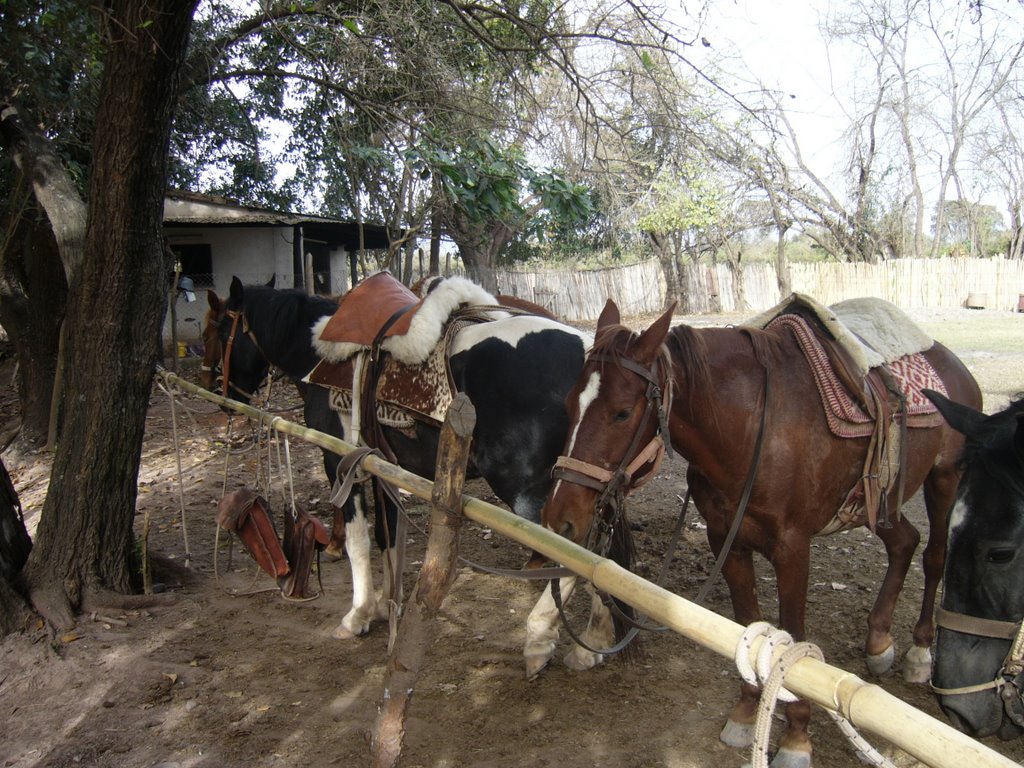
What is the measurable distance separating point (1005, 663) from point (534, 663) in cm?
202

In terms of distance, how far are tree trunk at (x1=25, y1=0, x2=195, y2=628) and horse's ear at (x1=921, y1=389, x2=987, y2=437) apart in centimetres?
367

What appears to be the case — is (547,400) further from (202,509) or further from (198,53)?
(198,53)

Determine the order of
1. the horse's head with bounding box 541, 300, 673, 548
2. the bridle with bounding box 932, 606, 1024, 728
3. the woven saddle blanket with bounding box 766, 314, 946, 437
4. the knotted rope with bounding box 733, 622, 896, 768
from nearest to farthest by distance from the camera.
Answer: the knotted rope with bounding box 733, 622, 896, 768 → the bridle with bounding box 932, 606, 1024, 728 → the horse's head with bounding box 541, 300, 673, 548 → the woven saddle blanket with bounding box 766, 314, 946, 437

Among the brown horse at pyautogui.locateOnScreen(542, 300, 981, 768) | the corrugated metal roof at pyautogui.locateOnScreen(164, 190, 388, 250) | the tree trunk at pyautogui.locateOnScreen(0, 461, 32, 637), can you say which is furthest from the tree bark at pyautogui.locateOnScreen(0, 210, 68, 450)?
the brown horse at pyautogui.locateOnScreen(542, 300, 981, 768)

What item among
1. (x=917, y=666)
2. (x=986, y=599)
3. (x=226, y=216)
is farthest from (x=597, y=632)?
(x=226, y=216)

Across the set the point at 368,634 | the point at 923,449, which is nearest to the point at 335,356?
the point at 368,634

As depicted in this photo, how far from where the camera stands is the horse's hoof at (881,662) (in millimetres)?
3256

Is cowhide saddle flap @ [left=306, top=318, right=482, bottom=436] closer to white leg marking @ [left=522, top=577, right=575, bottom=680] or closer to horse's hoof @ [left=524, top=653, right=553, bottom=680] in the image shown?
white leg marking @ [left=522, top=577, right=575, bottom=680]

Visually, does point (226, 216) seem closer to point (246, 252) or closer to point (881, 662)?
point (246, 252)

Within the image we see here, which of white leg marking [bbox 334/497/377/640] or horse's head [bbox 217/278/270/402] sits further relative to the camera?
horse's head [bbox 217/278/270/402]

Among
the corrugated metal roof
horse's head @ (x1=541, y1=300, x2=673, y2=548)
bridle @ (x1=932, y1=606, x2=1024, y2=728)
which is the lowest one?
bridle @ (x1=932, y1=606, x2=1024, y2=728)

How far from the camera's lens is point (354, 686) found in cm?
326

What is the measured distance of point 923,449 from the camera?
9.77ft

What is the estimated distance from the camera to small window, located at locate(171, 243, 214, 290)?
51.6ft
